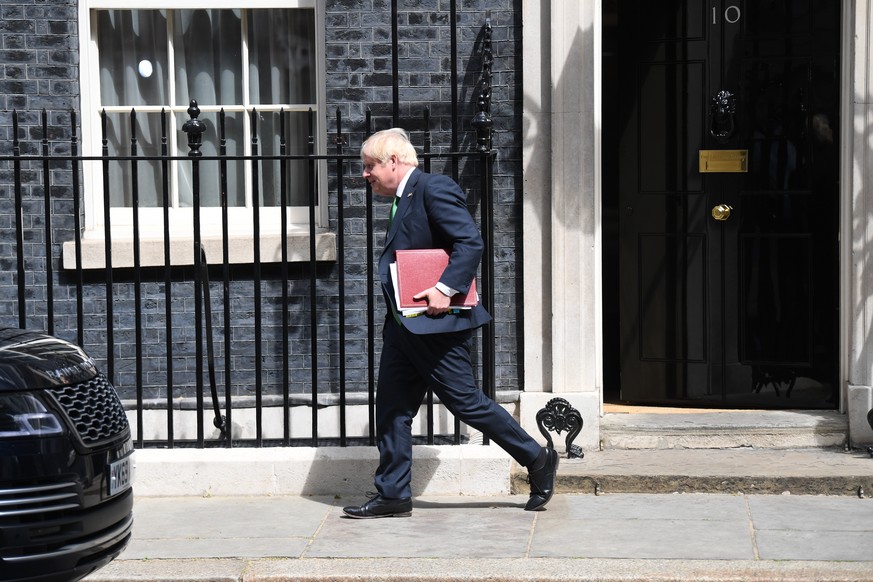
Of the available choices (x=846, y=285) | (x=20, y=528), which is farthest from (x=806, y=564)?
(x=20, y=528)

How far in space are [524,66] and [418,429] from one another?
204 centimetres

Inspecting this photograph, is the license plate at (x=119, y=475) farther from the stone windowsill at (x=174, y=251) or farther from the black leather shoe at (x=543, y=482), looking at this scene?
the stone windowsill at (x=174, y=251)

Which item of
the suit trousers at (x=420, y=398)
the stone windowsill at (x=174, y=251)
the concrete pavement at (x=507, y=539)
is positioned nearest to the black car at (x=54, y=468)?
the concrete pavement at (x=507, y=539)

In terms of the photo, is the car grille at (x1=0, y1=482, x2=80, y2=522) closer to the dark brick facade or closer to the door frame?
the dark brick facade

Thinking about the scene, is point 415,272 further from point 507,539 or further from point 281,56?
point 281,56

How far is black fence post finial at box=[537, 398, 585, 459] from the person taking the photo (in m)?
6.89

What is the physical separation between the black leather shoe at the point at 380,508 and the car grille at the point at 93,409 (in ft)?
5.62

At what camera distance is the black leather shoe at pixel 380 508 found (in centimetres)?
607

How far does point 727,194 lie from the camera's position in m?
7.43

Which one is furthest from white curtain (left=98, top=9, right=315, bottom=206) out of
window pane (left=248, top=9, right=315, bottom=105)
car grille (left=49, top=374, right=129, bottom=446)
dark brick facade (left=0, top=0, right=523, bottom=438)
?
car grille (left=49, top=374, right=129, bottom=446)

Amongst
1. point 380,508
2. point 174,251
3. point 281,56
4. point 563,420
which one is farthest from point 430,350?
point 281,56

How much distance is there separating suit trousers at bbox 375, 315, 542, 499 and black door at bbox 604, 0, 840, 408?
1.90 meters

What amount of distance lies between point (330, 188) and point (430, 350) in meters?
1.76

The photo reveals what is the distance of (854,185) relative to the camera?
6.96 metres
